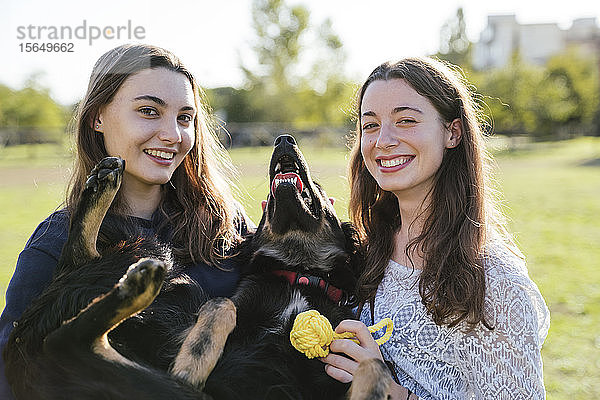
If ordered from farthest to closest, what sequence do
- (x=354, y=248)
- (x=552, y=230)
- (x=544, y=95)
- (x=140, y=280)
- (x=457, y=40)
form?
(x=457, y=40) < (x=544, y=95) < (x=552, y=230) < (x=354, y=248) < (x=140, y=280)

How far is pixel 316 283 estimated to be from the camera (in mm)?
3107

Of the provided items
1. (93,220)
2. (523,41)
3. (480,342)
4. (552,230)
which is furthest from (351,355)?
(523,41)

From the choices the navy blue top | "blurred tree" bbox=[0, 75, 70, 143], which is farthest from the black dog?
"blurred tree" bbox=[0, 75, 70, 143]

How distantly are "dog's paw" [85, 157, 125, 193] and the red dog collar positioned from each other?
116 cm

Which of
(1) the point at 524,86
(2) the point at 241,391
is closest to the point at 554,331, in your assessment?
(2) the point at 241,391

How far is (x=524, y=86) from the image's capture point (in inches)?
1772

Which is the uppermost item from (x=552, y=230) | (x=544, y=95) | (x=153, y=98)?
(x=544, y=95)

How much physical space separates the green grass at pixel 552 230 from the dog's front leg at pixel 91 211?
81 cm

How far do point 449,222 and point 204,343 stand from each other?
4.44 feet

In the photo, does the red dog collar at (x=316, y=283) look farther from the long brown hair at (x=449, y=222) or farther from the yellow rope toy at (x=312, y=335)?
the yellow rope toy at (x=312, y=335)

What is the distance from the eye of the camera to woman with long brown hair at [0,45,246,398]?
2.77 meters

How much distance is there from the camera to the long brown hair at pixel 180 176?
2.84 metres

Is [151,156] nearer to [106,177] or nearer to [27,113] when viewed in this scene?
[106,177]

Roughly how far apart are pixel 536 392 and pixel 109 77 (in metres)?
2.53
